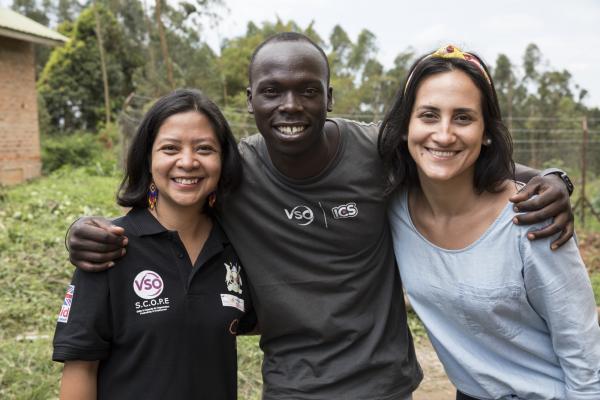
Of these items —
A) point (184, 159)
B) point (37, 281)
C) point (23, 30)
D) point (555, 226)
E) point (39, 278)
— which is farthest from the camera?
point (23, 30)

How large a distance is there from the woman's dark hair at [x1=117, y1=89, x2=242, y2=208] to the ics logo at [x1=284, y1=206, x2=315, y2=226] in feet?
0.81

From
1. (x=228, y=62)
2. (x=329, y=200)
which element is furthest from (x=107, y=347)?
(x=228, y=62)

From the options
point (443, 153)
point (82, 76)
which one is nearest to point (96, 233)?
point (443, 153)

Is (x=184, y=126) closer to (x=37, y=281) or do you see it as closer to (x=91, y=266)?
(x=91, y=266)

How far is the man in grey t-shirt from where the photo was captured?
205 centimetres

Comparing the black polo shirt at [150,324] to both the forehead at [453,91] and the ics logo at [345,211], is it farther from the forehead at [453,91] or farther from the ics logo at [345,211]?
the forehead at [453,91]

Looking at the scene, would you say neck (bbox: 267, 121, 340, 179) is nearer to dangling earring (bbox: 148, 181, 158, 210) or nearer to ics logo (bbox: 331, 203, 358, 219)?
ics logo (bbox: 331, 203, 358, 219)

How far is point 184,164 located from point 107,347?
0.63m

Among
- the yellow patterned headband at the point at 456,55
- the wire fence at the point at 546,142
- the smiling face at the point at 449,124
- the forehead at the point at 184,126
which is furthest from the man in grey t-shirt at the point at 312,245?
the wire fence at the point at 546,142

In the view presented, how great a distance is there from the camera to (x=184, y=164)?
6.27ft

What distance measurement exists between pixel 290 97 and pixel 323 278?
665mm

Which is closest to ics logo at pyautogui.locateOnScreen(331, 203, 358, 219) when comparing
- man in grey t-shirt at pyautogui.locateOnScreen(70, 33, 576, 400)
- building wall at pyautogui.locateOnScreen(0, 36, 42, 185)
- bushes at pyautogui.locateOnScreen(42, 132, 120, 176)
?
man in grey t-shirt at pyautogui.locateOnScreen(70, 33, 576, 400)

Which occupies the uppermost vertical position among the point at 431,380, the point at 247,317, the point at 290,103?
the point at 290,103

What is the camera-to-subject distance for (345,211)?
2117mm
